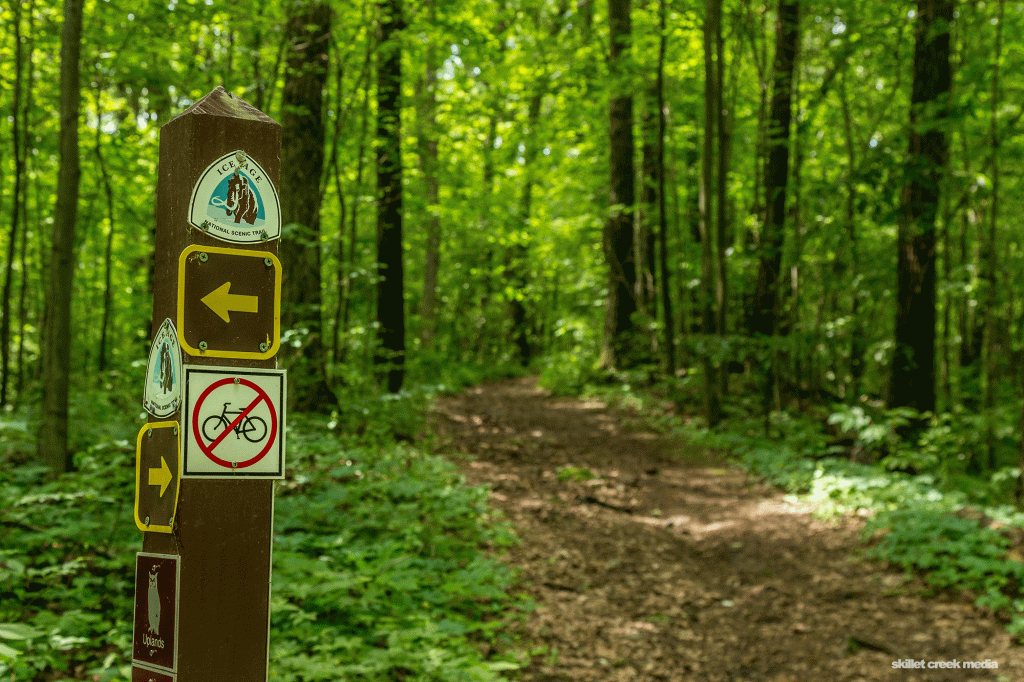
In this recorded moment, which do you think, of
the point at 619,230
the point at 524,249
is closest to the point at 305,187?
the point at 619,230

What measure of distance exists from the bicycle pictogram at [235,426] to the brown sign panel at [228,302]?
5.3 inches

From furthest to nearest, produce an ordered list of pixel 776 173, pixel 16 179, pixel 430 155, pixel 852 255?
pixel 776 173, pixel 430 155, pixel 852 255, pixel 16 179

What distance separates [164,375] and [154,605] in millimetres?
517

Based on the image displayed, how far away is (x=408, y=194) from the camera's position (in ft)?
36.3

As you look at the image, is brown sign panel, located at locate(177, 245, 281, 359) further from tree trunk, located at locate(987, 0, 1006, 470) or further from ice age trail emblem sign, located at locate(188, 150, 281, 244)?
tree trunk, located at locate(987, 0, 1006, 470)

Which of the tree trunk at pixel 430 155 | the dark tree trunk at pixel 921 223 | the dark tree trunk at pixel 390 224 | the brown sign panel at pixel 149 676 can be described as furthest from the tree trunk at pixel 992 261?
the brown sign panel at pixel 149 676

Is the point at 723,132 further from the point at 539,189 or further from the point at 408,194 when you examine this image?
the point at 539,189

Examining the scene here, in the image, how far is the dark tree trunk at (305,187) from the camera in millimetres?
7961

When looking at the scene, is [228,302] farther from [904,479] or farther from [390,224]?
[390,224]

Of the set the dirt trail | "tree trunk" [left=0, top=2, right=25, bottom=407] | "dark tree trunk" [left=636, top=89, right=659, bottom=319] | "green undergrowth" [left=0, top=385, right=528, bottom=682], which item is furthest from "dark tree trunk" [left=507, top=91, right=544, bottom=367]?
"green undergrowth" [left=0, top=385, right=528, bottom=682]

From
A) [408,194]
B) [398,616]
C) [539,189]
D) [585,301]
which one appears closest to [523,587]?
[398,616]

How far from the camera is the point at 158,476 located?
5.27 feet

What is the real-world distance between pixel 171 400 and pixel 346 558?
358cm

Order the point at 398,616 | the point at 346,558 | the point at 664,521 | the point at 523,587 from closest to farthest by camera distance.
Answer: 1. the point at 398,616
2. the point at 346,558
3. the point at 523,587
4. the point at 664,521
